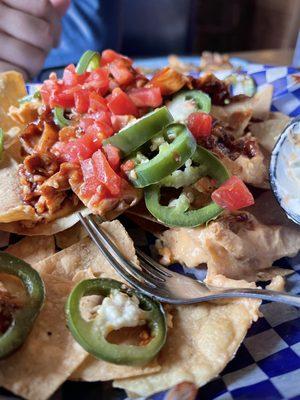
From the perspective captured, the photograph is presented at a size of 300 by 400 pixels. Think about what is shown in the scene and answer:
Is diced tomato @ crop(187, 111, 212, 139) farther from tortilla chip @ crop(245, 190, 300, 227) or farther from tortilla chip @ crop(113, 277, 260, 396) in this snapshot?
tortilla chip @ crop(113, 277, 260, 396)

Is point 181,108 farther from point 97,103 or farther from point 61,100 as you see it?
point 61,100

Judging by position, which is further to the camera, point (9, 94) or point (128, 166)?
point (9, 94)

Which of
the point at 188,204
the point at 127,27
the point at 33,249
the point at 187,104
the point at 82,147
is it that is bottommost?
the point at 127,27

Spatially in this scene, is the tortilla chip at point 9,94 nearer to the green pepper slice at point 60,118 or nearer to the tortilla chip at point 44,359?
the green pepper slice at point 60,118

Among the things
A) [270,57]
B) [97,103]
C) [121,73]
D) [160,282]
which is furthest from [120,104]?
[270,57]

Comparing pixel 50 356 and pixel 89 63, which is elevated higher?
pixel 89 63

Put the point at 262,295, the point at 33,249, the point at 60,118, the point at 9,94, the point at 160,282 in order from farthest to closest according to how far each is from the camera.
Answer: the point at 9,94
the point at 60,118
the point at 33,249
the point at 160,282
the point at 262,295

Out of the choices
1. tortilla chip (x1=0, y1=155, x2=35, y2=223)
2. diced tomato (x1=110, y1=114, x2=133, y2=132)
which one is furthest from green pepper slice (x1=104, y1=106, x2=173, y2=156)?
tortilla chip (x1=0, y1=155, x2=35, y2=223)

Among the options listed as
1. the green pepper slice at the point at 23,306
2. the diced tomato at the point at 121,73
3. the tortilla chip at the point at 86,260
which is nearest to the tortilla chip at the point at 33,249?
the tortilla chip at the point at 86,260
